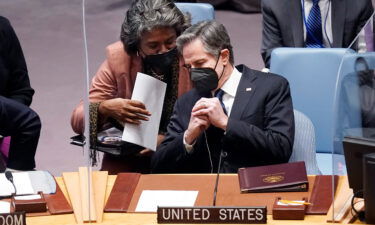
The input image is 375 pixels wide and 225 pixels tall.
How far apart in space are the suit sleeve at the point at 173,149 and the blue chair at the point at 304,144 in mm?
444

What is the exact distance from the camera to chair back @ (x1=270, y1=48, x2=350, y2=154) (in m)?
4.93

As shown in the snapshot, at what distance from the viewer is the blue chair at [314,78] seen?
16.2 ft

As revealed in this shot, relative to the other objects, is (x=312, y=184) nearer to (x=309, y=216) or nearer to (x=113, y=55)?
(x=309, y=216)

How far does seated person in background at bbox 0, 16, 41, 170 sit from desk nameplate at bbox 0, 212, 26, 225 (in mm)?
865

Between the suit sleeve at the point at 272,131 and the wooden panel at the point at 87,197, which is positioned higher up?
the suit sleeve at the point at 272,131

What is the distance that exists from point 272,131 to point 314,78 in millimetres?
759

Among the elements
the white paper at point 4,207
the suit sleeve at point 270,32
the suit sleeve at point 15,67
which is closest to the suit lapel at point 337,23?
the suit sleeve at point 270,32

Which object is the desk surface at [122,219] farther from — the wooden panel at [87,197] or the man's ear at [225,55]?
the man's ear at [225,55]

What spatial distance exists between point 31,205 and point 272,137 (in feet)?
3.34

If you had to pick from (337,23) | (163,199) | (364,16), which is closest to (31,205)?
(163,199)

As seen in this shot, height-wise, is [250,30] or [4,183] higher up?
[4,183]

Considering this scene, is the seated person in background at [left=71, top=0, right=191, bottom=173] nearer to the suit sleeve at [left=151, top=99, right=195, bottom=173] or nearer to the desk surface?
the suit sleeve at [left=151, top=99, right=195, bottom=173]

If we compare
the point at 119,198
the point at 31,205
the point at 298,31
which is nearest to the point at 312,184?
the point at 119,198

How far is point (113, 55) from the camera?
479cm
